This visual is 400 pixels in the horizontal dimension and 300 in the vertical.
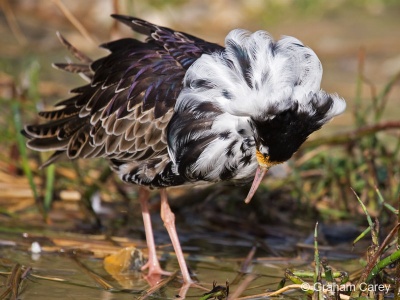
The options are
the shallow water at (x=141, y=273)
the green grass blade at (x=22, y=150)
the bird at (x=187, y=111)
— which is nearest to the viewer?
the bird at (x=187, y=111)

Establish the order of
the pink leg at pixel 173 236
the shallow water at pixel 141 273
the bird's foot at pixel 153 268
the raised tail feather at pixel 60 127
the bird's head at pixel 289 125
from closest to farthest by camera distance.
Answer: the bird's head at pixel 289 125 < the shallow water at pixel 141 273 < the pink leg at pixel 173 236 < the bird's foot at pixel 153 268 < the raised tail feather at pixel 60 127

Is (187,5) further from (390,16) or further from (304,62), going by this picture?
(304,62)

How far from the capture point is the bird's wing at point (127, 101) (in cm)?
663

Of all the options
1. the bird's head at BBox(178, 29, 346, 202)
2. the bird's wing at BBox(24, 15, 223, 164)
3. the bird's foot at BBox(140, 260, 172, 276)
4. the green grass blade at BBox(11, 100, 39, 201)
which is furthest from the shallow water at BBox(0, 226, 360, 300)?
the bird's head at BBox(178, 29, 346, 202)

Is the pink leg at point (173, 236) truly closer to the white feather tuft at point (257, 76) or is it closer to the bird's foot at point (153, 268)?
the bird's foot at point (153, 268)

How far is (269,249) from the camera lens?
7.44m

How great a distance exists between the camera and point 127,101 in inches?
269

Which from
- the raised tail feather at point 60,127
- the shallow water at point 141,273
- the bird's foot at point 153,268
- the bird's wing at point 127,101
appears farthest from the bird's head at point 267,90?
the raised tail feather at point 60,127

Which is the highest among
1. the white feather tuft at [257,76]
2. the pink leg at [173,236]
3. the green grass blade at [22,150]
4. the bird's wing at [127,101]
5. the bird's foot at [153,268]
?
the white feather tuft at [257,76]

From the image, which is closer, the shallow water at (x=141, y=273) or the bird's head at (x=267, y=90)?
the bird's head at (x=267, y=90)

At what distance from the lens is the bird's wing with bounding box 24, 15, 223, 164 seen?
21.8 ft

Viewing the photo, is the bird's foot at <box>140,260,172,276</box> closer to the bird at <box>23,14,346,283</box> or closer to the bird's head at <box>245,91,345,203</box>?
the bird at <box>23,14,346,283</box>

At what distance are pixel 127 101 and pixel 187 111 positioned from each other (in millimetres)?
905

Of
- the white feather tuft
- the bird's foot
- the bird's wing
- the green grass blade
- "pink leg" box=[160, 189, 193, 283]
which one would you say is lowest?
the bird's foot
